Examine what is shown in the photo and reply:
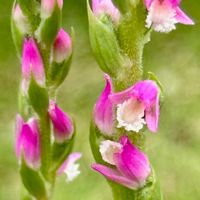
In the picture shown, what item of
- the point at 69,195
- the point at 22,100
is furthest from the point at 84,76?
the point at 22,100

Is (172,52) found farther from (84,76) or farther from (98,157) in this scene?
(98,157)

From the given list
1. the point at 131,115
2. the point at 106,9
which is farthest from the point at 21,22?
the point at 131,115

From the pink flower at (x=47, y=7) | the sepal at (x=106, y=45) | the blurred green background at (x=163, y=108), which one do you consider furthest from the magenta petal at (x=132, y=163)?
the blurred green background at (x=163, y=108)

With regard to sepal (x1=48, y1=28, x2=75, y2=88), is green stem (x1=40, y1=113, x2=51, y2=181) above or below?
below

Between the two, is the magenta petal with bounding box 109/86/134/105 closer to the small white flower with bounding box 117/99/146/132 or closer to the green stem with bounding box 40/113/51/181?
the small white flower with bounding box 117/99/146/132

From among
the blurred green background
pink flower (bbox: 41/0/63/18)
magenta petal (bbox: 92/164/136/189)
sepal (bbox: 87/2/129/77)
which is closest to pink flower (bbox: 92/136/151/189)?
magenta petal (bbox: 92/164/136/189)

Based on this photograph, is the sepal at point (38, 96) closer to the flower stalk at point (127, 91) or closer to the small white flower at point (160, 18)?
the flower stalk at point (127, 91)
